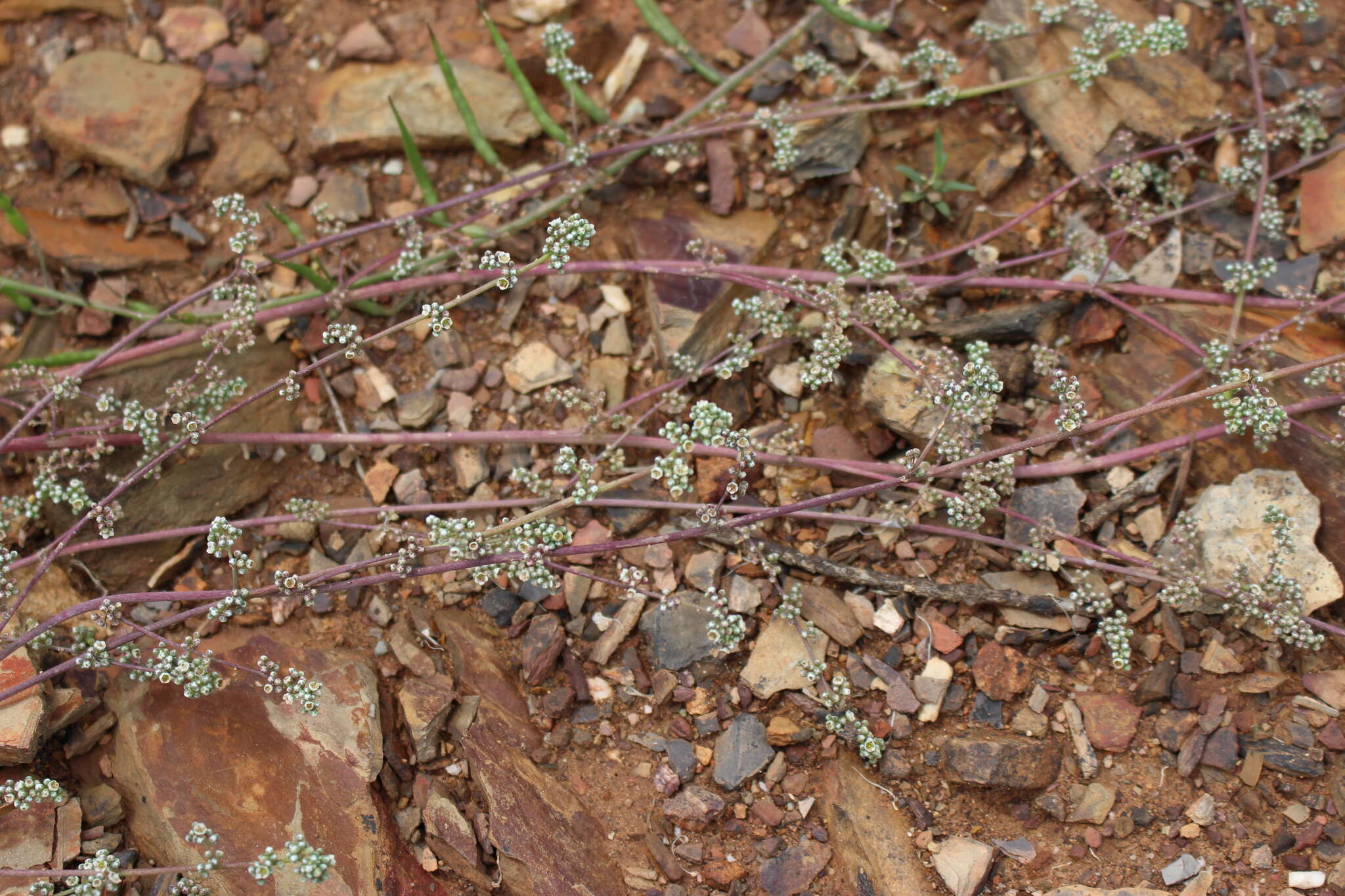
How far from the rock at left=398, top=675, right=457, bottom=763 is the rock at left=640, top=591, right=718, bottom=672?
2.37 ft

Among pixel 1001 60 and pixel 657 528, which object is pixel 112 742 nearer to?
pixel 657 528

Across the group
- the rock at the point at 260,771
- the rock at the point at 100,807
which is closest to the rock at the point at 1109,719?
the rock at the point at 260,771

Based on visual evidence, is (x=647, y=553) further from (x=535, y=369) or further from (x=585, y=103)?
(x=585, y=103)

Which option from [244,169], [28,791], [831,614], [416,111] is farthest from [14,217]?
[831,614]

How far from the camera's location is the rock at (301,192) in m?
4.48

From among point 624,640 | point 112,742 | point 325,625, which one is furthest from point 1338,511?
point 112,742

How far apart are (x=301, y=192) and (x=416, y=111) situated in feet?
2.05

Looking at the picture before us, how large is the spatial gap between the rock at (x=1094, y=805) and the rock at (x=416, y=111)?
343cm

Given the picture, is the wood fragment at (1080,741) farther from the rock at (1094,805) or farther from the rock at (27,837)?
the rock at (27,837)

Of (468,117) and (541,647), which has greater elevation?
(468,117)

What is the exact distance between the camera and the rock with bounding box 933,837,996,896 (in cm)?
320

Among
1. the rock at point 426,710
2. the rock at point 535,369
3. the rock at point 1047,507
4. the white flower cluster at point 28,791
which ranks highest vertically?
the rock at point 535,369

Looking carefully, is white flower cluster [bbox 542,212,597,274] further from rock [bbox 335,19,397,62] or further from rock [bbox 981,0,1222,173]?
rock [bbox 981,0,1222,173]

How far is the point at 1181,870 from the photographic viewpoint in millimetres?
3250
